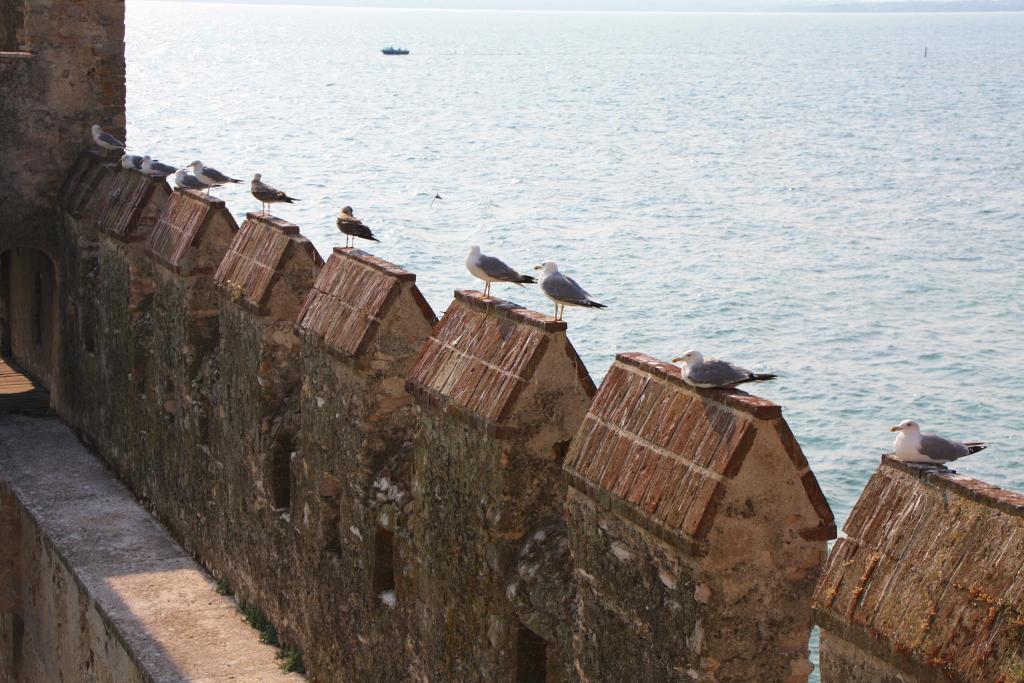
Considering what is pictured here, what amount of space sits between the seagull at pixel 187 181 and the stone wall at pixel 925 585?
864 centimetres

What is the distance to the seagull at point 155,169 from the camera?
13.7 m

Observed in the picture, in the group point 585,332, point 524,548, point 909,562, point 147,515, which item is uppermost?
point 909,562

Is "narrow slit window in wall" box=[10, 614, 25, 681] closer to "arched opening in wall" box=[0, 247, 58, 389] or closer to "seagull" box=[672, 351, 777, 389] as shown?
"arched opening in wall" box=[0, 247, 58, 389]

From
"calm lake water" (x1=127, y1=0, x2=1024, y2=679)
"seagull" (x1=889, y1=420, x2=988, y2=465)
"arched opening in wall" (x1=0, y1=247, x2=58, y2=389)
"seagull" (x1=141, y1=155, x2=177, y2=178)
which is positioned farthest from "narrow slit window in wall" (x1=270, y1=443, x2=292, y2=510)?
"calm lake water" (x1=127, y1=0, x2=1024, y2=679)

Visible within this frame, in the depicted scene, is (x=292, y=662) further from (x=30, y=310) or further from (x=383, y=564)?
(x=30, y=310)

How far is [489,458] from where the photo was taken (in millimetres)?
7996

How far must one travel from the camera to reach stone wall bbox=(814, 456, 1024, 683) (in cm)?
527

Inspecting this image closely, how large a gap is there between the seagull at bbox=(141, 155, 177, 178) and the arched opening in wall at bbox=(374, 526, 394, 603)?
5.42 metres

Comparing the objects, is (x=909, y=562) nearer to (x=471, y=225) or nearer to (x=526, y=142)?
(x=471, y=225)

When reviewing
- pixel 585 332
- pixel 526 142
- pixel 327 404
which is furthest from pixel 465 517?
pixel 526 142

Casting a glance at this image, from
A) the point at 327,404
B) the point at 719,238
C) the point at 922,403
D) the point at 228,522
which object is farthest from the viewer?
the point at 719,238

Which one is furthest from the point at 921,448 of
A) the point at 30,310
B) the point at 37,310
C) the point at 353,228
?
the point at 30,310

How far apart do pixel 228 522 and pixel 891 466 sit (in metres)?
6.72

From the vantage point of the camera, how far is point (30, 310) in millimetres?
18656
